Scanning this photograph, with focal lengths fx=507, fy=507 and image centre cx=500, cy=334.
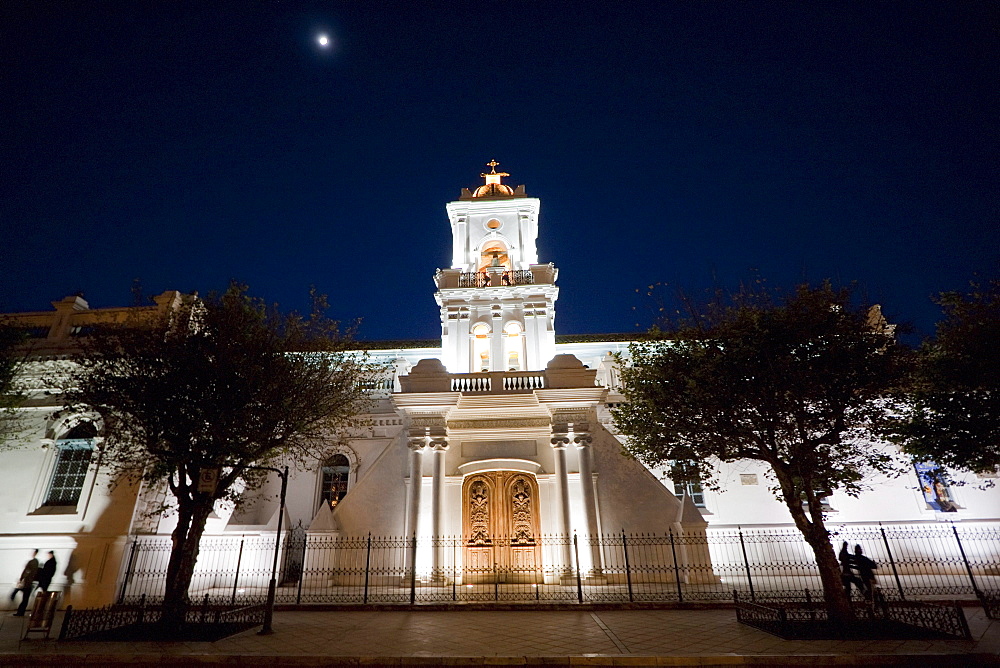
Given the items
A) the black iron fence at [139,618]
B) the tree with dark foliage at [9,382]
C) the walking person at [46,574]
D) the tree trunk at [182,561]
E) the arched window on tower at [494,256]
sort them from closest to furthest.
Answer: the black iron fence at [139,618] < the tree trunk at [182,561] < the walking person at [46,574] < the tree with dark foliage at [9,382] < the arched window on tower at [494,256]

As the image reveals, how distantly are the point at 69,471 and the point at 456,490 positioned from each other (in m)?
12.5

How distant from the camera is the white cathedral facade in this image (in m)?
15.3

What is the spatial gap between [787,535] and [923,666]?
1124 cm

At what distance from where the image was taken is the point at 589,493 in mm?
16625

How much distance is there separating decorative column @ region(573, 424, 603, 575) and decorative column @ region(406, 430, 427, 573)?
17.3 feet

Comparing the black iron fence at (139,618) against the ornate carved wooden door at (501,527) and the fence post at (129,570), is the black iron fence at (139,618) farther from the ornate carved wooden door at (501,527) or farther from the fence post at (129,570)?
the ornate carved wooden door at (501,527)

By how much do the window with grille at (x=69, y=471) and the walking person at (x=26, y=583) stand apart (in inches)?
78.9

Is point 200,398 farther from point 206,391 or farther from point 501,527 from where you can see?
point 501,527

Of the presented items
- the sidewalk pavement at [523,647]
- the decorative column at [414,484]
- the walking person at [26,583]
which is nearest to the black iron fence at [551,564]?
the decorative column at [414,484]

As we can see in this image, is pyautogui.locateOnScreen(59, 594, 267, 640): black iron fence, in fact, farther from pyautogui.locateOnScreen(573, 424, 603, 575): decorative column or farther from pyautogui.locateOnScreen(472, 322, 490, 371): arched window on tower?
pyautogui.locateOnScreen(472, 322, 490, 371): arched window on tower

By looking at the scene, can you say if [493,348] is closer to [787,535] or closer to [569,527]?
[569,527]

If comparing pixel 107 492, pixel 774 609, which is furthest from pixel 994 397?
pixel 107 492

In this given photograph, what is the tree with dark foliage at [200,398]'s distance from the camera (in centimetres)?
1186

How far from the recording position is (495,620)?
11.5 m
